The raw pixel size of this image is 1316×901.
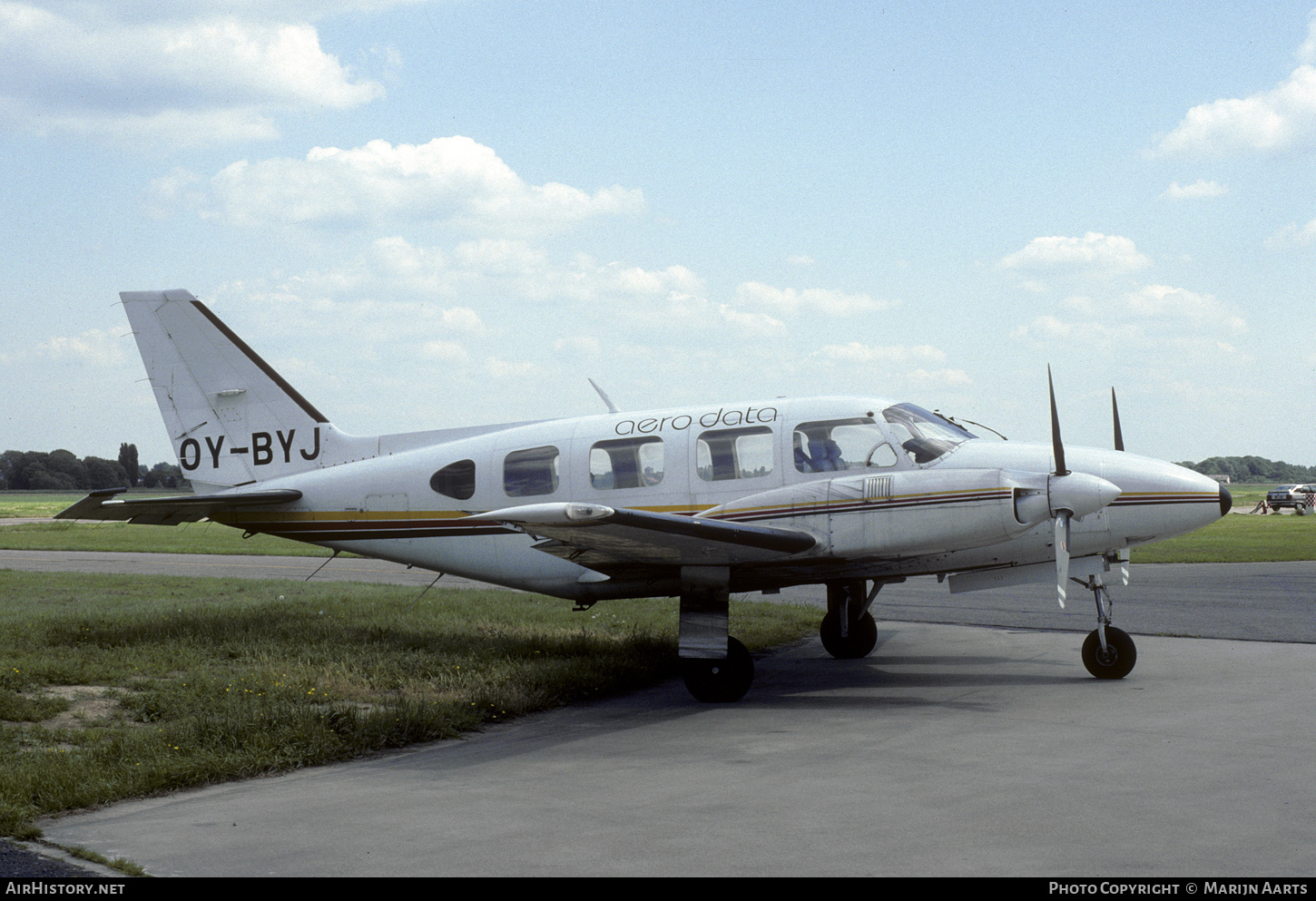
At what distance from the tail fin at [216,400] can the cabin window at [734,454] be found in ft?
19.2

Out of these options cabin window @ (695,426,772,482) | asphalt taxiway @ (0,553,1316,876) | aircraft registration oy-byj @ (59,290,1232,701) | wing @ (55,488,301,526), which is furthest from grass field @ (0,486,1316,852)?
cabin window @ (695,426,772,482)

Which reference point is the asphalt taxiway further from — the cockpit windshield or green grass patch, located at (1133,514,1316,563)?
green grass patch, located at (1133,514,1316,563)

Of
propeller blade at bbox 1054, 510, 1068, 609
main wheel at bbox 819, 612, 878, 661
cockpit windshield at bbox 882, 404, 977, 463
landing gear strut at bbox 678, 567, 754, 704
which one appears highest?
cockpit windshield at bbox 882, 404, 977, 463

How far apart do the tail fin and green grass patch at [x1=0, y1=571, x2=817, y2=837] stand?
2242 millimetres

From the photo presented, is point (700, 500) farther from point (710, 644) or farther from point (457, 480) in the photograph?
point (457, 480)

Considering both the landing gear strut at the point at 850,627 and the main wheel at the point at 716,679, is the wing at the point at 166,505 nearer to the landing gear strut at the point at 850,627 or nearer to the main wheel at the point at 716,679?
the main wheel at the point at 716,679

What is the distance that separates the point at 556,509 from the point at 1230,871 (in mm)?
5452

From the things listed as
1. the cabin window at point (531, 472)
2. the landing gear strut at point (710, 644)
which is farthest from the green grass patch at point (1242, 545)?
the cabin window at point (531, 472)

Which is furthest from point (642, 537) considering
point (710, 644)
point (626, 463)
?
point (626, 463)

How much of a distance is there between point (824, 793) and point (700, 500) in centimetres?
512

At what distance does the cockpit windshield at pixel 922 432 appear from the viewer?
10.8 metres

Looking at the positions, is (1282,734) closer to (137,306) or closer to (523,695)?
(523,695)

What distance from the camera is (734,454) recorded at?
37.5 ft

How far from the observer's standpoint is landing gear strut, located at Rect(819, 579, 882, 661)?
12945 mm
